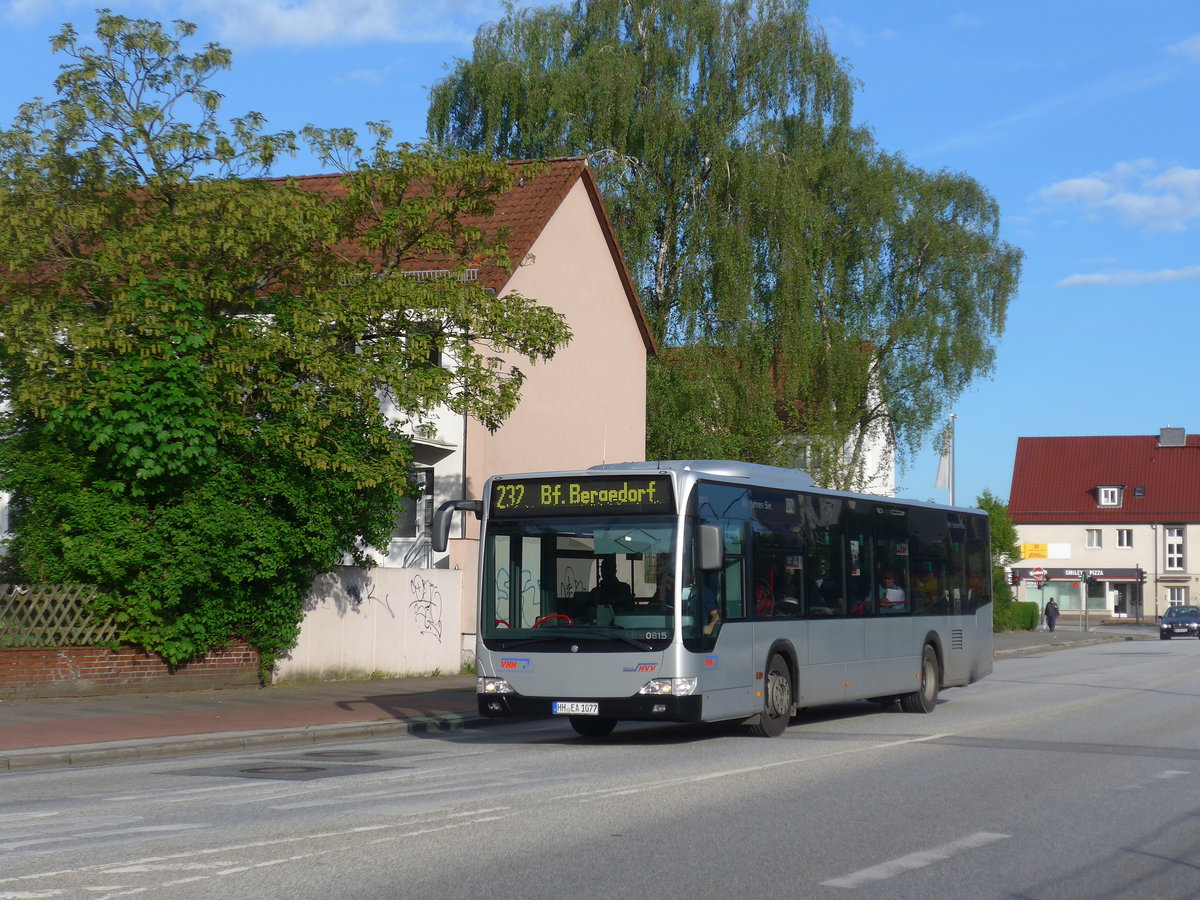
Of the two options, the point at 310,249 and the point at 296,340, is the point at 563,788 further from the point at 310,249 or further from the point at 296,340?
the point at 310,249

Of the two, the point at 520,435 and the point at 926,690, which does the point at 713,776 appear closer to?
the point at 926,690

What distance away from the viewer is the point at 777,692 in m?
16.2

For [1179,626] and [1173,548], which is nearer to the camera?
[1179,626]

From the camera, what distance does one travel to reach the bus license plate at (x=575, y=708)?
14.5m

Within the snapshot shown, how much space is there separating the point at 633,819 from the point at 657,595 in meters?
4.99

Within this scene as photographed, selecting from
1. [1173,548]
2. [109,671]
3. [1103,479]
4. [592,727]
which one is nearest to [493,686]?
[592,727]

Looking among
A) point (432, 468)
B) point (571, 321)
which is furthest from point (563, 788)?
point (571, 321)

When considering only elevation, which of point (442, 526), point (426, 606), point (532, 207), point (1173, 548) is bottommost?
point (426, 606)

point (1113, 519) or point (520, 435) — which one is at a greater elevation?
point (1113, 519)

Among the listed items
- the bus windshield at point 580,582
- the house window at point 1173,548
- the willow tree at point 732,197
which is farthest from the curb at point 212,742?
the house window at point 1173,548

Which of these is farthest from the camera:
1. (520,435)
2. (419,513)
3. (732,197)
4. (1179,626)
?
(1179,626)

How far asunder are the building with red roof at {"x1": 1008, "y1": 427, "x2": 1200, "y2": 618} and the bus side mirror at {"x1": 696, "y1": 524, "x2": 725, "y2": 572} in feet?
250

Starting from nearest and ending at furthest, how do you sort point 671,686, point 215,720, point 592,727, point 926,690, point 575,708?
point 671,686, point 575,708, point 592,727, point 215,720, point 926,690

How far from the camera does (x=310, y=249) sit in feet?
67.6
